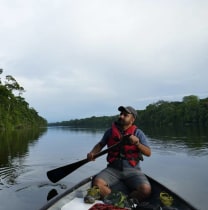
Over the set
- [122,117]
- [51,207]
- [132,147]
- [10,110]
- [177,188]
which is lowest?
[177,188]

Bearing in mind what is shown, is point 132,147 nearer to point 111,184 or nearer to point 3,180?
point 111,184

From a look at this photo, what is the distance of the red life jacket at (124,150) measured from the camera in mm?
5777

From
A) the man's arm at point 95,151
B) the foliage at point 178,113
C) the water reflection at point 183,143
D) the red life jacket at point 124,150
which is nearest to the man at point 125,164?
the red life jacket at point 124,150

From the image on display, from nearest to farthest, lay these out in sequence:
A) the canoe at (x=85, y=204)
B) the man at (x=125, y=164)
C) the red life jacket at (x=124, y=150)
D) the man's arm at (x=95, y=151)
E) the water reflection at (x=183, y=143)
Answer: the canoe at (x=85, y=204) < the man at (x=125, y=164) < the red life jacket at (x=124, y=150) < the man's arm at (x=95, y=151) < the water reflection at (x=183, y=143)

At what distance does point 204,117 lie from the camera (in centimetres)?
7319

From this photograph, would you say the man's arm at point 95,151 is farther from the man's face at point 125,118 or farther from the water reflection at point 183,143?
the water reflection at point 183,143

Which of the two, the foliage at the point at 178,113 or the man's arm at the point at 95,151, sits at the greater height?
the foliage at the point at 178,113

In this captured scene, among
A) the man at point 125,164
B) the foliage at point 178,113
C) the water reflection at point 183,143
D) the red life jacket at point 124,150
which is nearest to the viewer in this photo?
the man at point 125,164

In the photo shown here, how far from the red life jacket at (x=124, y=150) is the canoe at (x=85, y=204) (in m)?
0.72

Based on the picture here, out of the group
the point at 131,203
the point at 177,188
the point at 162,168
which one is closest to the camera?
the point at 131,203

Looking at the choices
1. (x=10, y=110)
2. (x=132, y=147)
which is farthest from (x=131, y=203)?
(x=10, y=110)

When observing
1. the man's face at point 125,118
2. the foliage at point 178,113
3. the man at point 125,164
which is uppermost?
the foliage at point 178,113

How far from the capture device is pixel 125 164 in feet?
19.2

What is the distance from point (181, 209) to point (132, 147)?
142 cm
